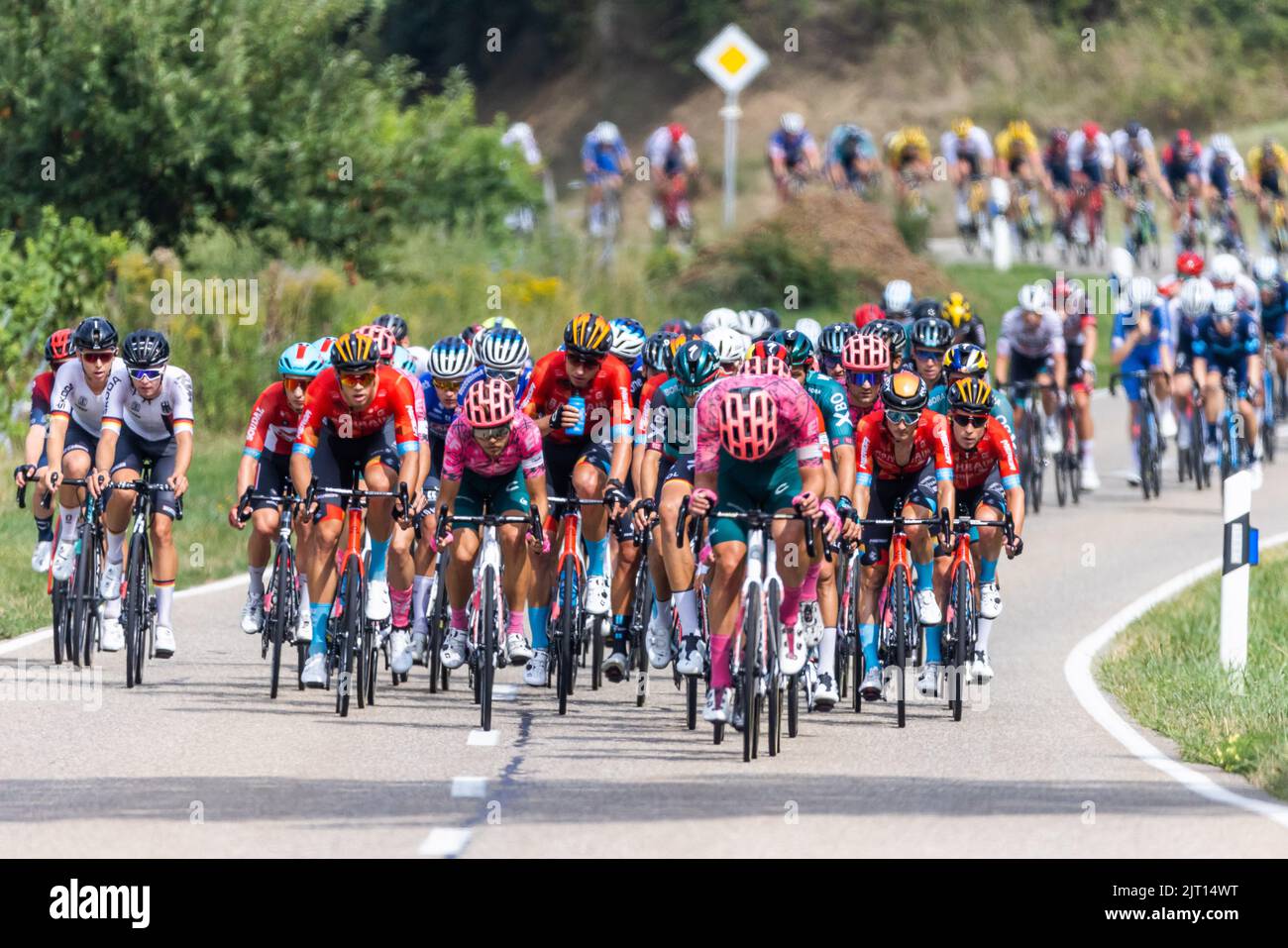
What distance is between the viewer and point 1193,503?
73.1ft

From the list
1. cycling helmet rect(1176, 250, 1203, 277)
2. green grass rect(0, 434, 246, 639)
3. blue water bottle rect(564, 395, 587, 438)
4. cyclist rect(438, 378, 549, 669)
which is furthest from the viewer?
cycling helmet rect(1176, 250, 1203, 277)

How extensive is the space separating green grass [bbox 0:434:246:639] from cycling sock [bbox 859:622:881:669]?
5439 mm

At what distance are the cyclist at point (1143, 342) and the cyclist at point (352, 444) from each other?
1033 centimetres

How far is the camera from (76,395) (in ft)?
45.3

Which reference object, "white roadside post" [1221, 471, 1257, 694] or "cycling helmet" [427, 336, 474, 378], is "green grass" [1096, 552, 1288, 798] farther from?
"cycling helmet" [427, 336, 474, 378]

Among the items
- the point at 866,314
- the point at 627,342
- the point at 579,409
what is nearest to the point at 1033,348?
the point at 866,314

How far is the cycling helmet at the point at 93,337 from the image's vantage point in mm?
13594

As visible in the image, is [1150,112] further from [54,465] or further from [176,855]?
[176,855]

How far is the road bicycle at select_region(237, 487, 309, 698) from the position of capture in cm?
1242

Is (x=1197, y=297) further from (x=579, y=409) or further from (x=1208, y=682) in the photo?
(x=579, y=409)

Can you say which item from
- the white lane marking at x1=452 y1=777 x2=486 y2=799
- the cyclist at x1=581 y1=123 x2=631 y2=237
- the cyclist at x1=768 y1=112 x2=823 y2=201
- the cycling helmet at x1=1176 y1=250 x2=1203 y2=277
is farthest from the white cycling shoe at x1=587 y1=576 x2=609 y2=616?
the cyclist at x1=768 y1=112 x2=823 y2=201

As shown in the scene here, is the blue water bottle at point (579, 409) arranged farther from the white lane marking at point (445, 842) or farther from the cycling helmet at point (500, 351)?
the white lane marking at point (445, 842)

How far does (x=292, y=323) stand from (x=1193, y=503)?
953cm
